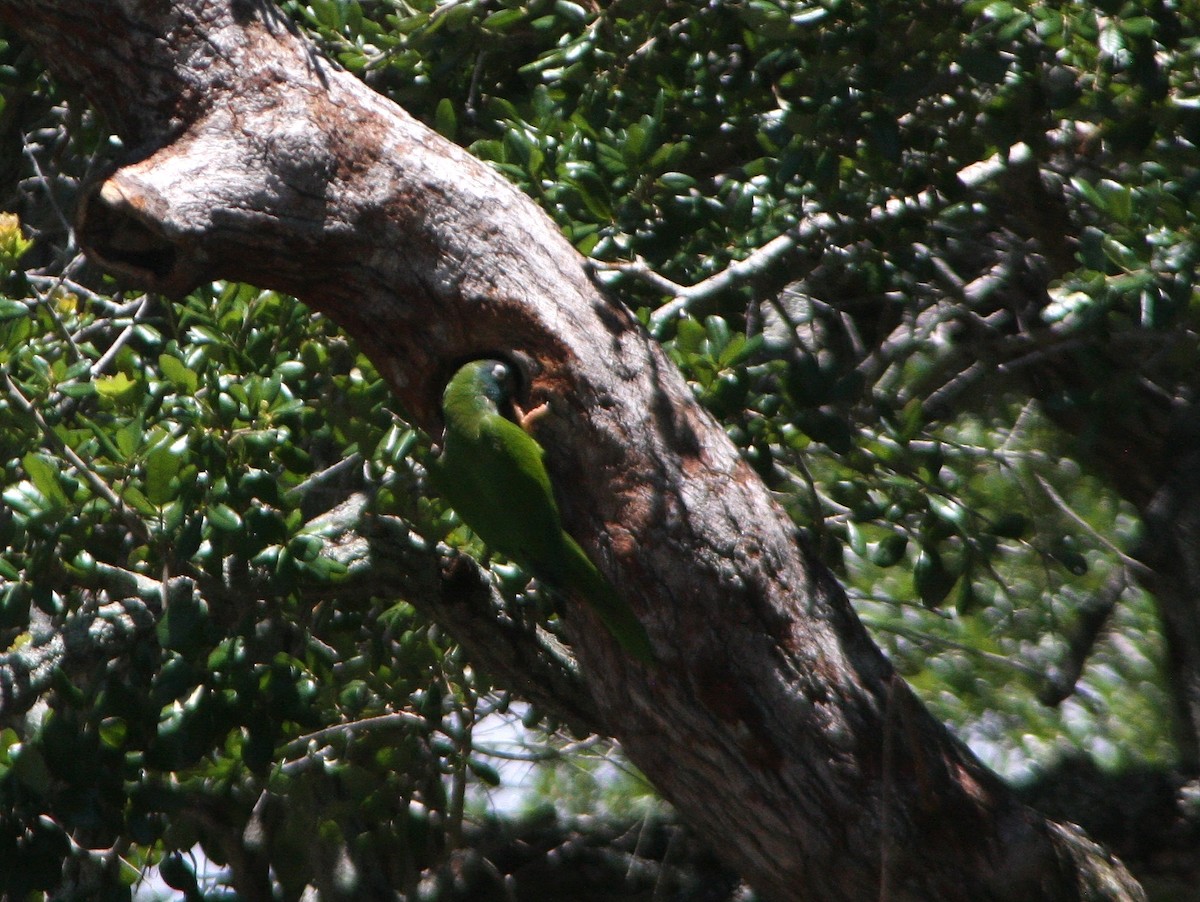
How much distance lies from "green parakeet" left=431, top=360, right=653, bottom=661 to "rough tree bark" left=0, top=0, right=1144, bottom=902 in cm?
4

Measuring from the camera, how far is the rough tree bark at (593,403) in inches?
77.0

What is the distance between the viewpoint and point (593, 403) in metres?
1.99

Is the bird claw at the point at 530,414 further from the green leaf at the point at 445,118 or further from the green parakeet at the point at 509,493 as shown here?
the green leaf at the point at 445,118

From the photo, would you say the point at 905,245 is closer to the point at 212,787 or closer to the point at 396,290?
the point at 396,290

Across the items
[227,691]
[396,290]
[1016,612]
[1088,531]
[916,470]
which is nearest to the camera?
[396,290]

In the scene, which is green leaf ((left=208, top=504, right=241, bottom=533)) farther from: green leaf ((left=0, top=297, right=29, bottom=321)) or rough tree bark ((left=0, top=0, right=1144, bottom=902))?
green leaf ((left=0, top=297, right=29, bottom=321))

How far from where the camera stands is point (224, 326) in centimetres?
230

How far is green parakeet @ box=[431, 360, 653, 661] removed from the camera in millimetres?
1966

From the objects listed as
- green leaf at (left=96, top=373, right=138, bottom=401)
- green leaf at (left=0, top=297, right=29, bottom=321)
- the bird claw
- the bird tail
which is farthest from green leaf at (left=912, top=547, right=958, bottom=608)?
green leaf at (left=0, top=297, right=29, bottom=321)

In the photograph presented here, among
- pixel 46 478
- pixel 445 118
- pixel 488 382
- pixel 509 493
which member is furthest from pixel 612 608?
pixel 445 118

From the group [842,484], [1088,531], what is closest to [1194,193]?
[842,484]

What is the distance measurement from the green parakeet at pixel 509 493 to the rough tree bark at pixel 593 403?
0.04 metres

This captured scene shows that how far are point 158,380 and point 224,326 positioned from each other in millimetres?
168

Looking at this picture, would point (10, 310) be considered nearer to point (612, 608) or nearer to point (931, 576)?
point (612, 608)
